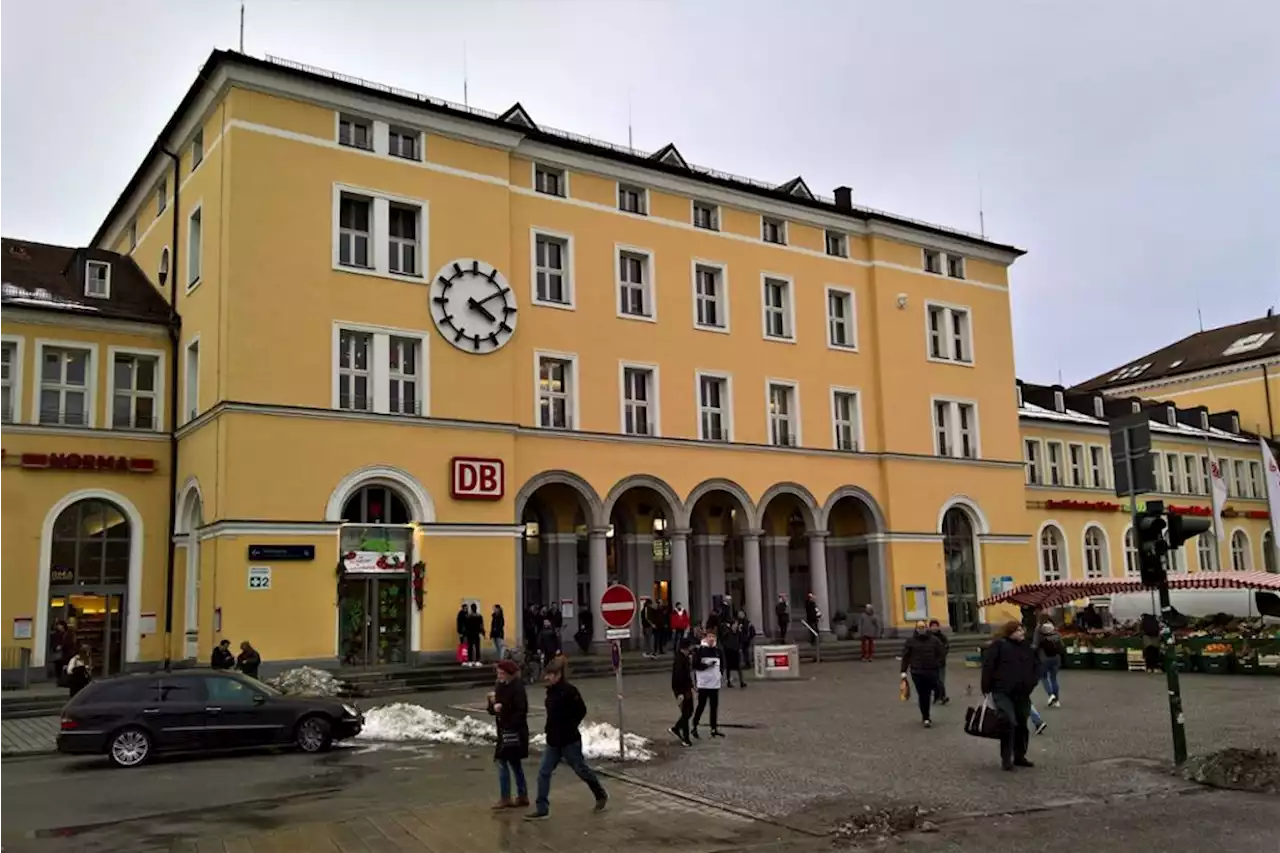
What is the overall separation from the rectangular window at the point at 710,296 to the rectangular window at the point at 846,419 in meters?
5.21

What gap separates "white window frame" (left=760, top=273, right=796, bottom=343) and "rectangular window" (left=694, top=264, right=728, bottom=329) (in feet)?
5.01

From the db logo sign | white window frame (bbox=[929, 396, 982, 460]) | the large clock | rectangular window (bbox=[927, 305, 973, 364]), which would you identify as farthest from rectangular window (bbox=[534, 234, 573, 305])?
rectangular window (bbox=[927, 305, 973, 364])

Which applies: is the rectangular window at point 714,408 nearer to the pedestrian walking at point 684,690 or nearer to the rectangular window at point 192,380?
the rectangular window at point 192,380

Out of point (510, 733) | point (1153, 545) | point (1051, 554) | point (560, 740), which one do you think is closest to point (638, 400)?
point (1153, 545)

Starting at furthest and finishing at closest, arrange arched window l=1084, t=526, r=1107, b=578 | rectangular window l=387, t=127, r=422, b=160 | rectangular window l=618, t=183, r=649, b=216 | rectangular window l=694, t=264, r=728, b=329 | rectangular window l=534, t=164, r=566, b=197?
1. arched window l=1084, t=526, r=1107, b=578
2. rectangular window l=694, t=264, r=728, b=329
3. rectangular window l=618, t=183, r=649, b=216
4. rectangular window l=534, t=164, r=566, b=197
5. rectangular window l=387, t=127, r=422, b=160

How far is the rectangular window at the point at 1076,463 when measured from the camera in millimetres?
51344

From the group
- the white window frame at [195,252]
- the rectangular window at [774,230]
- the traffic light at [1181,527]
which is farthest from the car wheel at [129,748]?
the rectangular window at [774,230]

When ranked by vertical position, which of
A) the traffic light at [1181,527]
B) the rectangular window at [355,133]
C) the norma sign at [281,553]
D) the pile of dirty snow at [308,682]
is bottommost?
the pile of dirty snow at [308,682]

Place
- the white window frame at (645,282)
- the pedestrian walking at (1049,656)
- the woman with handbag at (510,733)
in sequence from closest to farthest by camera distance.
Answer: the woman with handbag at (510,733)
the pedestrian walking at (1049,656)
the white window frame at (645,282)

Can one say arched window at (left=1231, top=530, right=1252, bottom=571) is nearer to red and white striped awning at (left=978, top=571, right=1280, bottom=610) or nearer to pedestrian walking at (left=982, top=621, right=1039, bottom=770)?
red and white striped awning at (left=978, top=571, right=1280, bottom=610)

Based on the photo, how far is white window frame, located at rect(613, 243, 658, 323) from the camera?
3397 centimetres

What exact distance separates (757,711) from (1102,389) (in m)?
60.8

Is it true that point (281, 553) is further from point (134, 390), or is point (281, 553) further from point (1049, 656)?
point (1049, 656)

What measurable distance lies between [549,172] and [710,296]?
6.60 m
